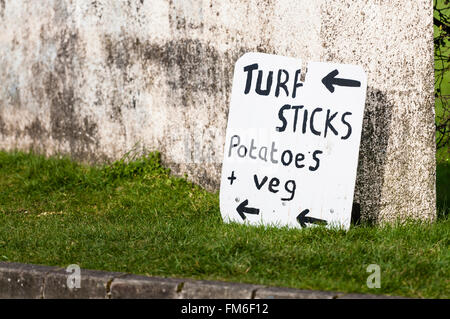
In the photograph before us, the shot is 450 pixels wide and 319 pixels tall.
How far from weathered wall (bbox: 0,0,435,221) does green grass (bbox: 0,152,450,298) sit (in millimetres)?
379

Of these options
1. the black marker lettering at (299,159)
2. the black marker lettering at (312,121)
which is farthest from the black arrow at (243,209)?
the black marker lettering at (312,121)

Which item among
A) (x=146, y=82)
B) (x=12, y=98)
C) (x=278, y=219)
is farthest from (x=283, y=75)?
(x=12, y=98)

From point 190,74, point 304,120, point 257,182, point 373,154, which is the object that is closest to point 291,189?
point 257,182

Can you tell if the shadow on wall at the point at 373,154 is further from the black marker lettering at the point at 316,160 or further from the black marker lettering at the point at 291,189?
the black marker lettering at the point at 291,189

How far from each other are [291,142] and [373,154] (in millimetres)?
724

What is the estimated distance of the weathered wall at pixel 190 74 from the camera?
5836mm

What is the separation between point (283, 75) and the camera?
573 centimetres

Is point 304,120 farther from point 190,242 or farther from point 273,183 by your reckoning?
point 190,242

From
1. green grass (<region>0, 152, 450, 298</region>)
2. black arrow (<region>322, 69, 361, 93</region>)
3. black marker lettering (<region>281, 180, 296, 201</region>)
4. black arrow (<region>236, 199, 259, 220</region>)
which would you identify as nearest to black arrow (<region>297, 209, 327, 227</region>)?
black marker lettering (<region>281, 180, 296, 201</region>)

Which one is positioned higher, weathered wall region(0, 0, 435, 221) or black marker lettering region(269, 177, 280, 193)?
weathered wall region(0, 0, 435, 221)

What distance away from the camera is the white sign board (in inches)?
216

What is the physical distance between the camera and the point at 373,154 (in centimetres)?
587

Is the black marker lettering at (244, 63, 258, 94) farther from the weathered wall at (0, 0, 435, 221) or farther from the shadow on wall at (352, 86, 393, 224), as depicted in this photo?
the shadow on wall at (352, 86, 393, 224)

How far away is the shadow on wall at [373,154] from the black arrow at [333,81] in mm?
407
